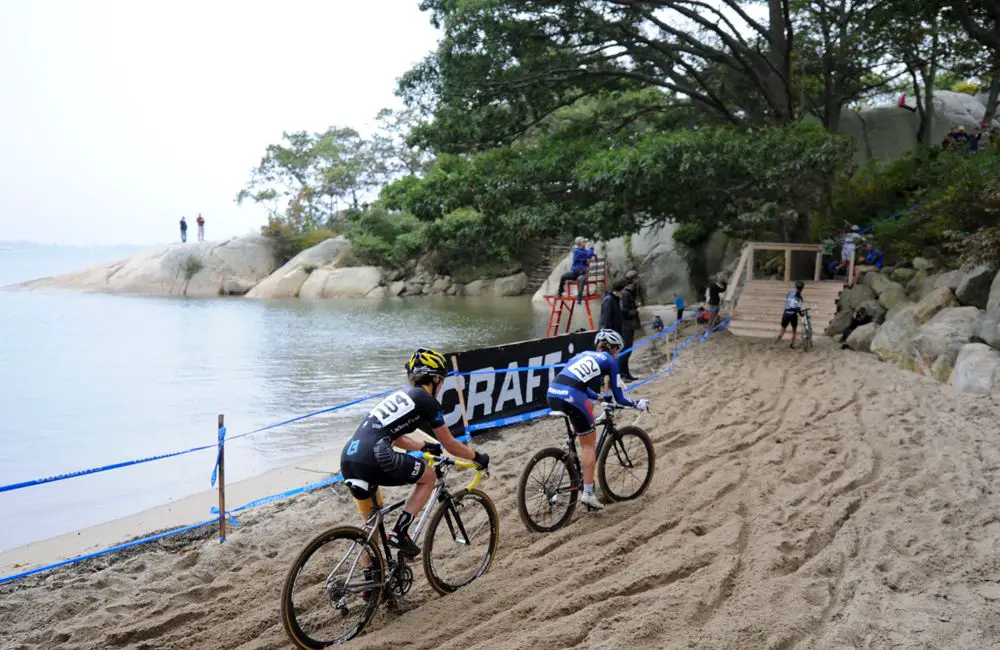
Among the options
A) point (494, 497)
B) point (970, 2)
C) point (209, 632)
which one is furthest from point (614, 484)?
point (970, 2)

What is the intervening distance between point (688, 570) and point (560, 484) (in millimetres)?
1373

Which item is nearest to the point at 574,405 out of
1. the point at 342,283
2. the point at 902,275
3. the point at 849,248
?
the point at 902,275

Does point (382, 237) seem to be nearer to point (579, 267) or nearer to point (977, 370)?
point (579, 267)

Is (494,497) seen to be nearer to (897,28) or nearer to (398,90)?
(398,90)

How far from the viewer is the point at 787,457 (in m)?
8.10

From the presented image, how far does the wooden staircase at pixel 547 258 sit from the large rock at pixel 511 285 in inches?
14.8

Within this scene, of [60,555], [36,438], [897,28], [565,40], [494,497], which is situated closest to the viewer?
[60,555]

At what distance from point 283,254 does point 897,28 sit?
128ft

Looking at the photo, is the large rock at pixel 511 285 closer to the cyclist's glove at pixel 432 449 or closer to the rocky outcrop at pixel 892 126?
the rocky outcrop at pixel 892 126

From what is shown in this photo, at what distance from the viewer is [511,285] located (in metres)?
40.0

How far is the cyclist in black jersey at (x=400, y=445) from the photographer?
466 centimetres

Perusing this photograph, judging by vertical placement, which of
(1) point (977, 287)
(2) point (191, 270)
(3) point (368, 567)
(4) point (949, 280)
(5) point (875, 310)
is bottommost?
(3) point (368, 567)

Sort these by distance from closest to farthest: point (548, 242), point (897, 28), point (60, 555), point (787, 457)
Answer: point (60, 555) → point (787, 457) → point (897, 28) → point (548, 242)

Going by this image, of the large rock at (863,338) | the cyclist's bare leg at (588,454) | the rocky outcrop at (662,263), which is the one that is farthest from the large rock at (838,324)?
the cyclist's bare leg at (588,454)
